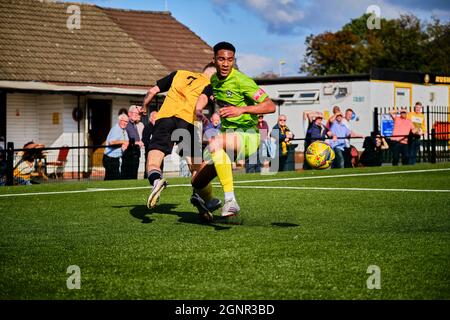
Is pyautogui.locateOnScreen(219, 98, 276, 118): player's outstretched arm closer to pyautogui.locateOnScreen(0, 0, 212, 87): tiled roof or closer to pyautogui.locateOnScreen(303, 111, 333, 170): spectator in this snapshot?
pyautogui.locateOnScreen(303, 111, 333, 170): spectator

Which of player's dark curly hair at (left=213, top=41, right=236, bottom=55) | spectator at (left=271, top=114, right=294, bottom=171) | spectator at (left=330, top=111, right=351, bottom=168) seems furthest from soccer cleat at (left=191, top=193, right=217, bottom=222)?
spectator at (left=330, top=111, right=351, bottom=168)

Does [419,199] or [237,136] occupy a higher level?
[237,136]

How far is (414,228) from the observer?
9.39 metres

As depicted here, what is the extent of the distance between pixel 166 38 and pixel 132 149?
60.6ft

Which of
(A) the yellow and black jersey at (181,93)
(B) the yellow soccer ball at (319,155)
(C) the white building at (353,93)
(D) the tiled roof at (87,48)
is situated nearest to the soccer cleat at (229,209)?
(A) the yellow and black jersey at (181,93)

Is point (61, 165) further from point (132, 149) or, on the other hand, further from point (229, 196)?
point (229, 196)

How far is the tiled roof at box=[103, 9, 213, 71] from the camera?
3669 centimetres

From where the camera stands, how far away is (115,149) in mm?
20359

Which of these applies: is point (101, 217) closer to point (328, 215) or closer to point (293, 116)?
point (328, 215)

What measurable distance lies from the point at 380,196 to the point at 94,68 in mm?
20994

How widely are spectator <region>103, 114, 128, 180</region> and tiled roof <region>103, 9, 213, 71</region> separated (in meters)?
15.1

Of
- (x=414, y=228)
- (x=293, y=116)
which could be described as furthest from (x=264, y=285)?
(x=293, y=116)

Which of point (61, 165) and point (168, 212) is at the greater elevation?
point (61, 165)

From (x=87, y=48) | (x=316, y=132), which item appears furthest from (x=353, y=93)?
(x=316, y=132)
